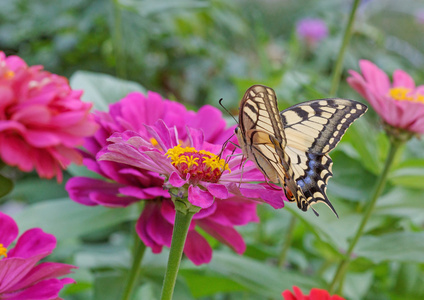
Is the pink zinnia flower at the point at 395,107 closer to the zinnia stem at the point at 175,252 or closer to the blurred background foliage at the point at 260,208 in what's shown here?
the blurred background foliage at the point at 260,208

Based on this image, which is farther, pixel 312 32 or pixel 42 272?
pixel 312 32

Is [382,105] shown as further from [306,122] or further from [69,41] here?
[69,41]

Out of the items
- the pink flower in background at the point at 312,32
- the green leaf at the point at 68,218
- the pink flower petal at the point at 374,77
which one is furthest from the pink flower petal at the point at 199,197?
the pink flower in background at the point at 312,32

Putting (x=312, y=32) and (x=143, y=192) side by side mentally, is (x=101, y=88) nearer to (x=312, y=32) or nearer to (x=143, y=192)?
(x=143, y=192)

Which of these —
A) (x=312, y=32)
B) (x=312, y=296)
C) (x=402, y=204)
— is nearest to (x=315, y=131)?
(x=312, y=296)

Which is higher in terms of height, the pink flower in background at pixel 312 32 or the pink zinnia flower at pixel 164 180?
the pink flower in background at pixel 312 32

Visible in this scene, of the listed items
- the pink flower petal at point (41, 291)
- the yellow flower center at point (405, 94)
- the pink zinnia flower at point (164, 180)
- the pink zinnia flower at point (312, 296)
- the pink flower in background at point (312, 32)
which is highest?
the pink flower in background at point (312, 32)
